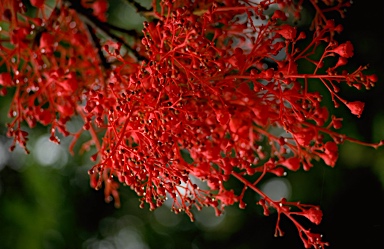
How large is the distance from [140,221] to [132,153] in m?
1.16

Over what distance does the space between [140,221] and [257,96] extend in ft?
3.81

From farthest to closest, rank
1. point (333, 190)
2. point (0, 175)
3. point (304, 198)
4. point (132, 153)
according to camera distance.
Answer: point (0, 175), point (304, 198), point (333, 190), point (132, 153)

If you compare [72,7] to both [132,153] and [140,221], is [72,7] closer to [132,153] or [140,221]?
[132,153]

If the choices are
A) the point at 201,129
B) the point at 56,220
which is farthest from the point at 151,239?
the point at 201,129

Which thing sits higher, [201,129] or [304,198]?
[201,129]

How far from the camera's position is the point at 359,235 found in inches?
45.3

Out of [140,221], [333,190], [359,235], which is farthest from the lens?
[140,221]

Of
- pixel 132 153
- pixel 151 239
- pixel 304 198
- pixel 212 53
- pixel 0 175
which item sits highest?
pixel 212 53

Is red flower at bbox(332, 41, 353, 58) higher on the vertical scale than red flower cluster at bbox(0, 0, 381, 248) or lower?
higher

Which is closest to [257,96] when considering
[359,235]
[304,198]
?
[359,235]

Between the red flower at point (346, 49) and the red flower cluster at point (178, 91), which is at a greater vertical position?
the red flower at point (346, 49)

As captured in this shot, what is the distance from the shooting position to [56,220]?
1.54 metres

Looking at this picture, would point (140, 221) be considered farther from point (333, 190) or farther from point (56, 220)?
point (333, 190)

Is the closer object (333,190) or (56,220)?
(333,190)
